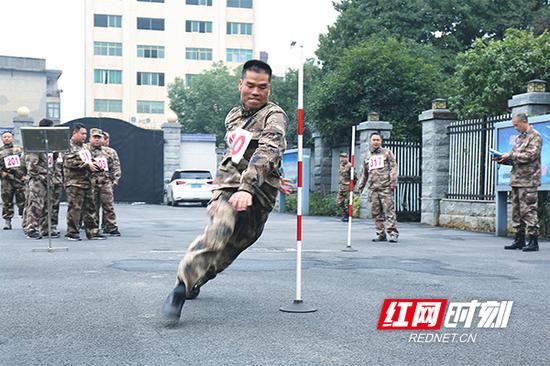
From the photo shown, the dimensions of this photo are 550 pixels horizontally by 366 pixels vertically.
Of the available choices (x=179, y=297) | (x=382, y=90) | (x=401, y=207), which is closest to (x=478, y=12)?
(x=382, y=90)

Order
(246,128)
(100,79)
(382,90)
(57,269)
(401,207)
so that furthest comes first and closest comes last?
(100,79), (382,90), (401,207), (57,269), (246,128)

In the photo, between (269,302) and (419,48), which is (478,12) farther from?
(269,302)

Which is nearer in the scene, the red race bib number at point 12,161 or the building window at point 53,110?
the red race bib number at point 12,161

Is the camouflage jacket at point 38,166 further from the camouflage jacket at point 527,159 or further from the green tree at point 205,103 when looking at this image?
the green tree at point 205,103

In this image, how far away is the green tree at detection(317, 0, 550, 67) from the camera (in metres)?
35.5

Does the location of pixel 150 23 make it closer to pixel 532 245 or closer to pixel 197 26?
pixel 197 26

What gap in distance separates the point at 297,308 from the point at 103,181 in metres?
8.16

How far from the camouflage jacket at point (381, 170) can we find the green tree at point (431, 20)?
76.1 ft

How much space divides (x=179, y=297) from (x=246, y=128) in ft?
4.52

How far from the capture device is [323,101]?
2317cm

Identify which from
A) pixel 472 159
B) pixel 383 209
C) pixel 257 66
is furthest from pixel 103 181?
pixel 257 66

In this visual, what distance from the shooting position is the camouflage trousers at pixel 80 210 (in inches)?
468

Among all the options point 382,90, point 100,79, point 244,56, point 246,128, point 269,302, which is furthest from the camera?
point 244,56

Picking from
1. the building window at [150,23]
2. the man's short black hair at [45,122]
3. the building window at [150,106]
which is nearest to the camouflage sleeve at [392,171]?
the man's short black hair at [45,122]
